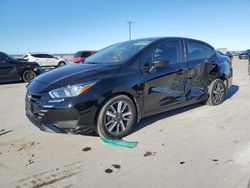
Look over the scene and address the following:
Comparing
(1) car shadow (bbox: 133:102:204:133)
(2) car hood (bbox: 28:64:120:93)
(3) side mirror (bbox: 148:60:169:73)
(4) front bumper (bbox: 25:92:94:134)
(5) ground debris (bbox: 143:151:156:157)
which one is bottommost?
(5) ground debris (bbox: 143:151:156:157)

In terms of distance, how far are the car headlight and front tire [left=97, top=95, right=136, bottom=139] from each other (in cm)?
43

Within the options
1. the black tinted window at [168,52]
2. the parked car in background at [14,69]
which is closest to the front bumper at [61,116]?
the black tinted window at [168,52]

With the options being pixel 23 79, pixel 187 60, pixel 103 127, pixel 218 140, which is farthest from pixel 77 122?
pixel 23 79

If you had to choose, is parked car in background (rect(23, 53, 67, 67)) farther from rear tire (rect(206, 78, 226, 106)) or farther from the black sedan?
the black sedan

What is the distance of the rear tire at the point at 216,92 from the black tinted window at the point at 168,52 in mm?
1392

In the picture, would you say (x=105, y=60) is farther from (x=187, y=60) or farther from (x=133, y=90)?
(x=187, y=60)

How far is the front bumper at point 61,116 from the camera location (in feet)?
12.1

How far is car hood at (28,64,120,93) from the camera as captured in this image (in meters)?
3.84

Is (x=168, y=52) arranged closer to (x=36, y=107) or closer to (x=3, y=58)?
(x=36, y=107)

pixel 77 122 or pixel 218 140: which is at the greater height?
pixel 77 122

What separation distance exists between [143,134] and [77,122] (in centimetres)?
121

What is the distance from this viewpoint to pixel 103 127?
3.99 metres

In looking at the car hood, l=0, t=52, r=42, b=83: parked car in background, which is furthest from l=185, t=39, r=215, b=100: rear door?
l=0, t=52, r=42, b=83: parked car in background

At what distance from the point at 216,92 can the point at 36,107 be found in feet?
13.6
